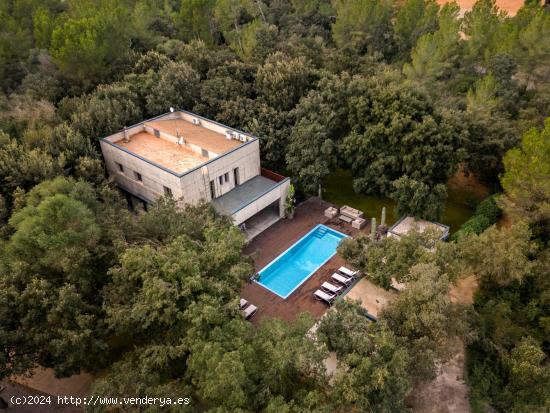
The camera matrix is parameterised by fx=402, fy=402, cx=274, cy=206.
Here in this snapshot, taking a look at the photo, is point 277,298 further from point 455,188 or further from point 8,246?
point 455,188

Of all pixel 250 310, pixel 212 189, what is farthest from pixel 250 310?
pixel 212 189

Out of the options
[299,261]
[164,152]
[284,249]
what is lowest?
[299,261]

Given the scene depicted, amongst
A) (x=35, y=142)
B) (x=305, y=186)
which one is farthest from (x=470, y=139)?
(x=35, y=142)

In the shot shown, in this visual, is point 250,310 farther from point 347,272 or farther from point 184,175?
point 184,175

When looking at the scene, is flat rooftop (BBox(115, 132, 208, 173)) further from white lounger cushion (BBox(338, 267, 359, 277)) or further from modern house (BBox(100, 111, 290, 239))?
white lounger cushion (BBox(338, 267, 359, 277))

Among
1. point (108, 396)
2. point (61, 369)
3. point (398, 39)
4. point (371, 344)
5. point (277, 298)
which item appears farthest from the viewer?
point (398, 39)

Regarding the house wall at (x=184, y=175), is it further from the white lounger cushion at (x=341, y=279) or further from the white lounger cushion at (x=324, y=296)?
the white lounger cushion at (x=341, y=279)
